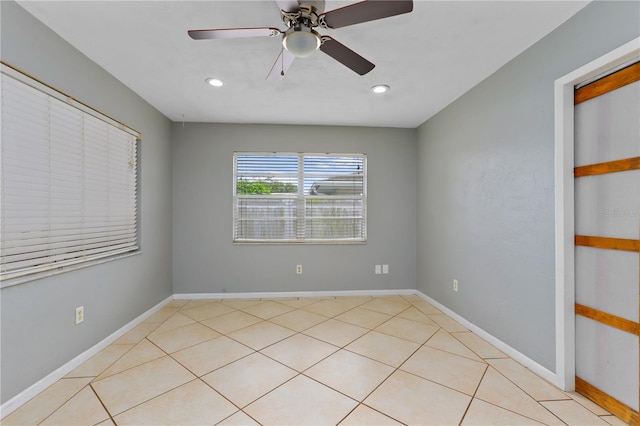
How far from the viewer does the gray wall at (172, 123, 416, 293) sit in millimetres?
3814

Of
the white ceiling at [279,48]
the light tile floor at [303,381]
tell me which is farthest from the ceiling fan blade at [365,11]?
the light tile floor at [303,381]

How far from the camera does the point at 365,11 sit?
1.39 metres

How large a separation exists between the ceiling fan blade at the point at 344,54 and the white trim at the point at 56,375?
9.27 ft

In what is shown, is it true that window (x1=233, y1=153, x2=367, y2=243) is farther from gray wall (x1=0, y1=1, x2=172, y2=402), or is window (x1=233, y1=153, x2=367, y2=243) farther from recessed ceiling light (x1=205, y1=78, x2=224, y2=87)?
recessed ceiling light (x1=205, y1=78, x2=224, y2=87)

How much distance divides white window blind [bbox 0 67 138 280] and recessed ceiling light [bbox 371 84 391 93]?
2539 millimetres

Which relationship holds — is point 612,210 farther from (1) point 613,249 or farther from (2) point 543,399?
(2) point 543,399

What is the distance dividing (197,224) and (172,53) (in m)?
2.24

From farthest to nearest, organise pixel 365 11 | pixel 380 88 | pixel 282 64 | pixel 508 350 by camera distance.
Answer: pixel 380 88
pixel 508 350
pixel 282 64
pixel 365 11

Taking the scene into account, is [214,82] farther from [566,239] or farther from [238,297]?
[566,239]

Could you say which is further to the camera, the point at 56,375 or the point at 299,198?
the point at 299,198

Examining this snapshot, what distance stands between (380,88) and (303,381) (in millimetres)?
2677

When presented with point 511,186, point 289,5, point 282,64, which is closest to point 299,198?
point 282,64

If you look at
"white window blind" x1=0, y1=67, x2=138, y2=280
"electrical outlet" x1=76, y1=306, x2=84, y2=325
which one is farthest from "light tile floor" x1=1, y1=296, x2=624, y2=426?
"white window blind" x1=0, y1=67, x2=138, y2=280

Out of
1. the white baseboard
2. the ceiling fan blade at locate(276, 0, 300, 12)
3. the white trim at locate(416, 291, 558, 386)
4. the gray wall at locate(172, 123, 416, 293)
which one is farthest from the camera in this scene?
the gray wall at locate(172, 123, 416, 293)
